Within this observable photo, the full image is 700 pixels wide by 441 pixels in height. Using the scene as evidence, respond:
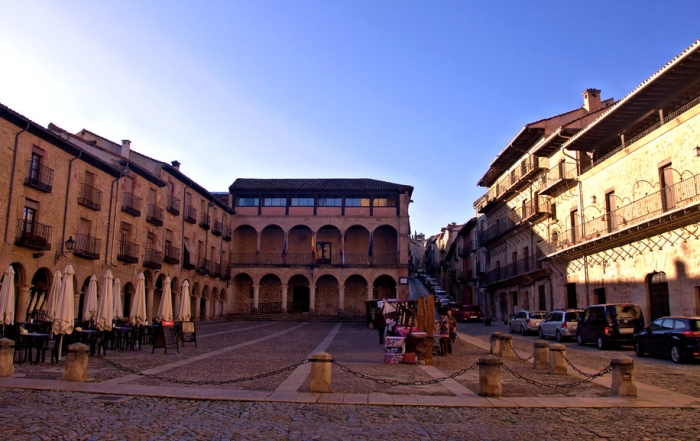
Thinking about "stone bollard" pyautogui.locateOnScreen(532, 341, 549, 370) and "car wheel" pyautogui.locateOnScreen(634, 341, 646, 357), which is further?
"car wheel" pyautogui.locateOnScreen(634, 341, 646, 357)

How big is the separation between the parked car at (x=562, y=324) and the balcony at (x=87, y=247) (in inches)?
806

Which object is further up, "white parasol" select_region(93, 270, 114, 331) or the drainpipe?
the drainpipe

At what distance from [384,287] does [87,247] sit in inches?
1106

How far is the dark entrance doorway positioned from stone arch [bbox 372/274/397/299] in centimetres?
595

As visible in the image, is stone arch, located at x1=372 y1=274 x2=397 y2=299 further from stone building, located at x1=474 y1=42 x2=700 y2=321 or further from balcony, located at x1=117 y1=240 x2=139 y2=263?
balcony, located at x1=117 y1=240 x2=139 y2=263

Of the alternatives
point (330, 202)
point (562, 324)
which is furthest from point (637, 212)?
point (330, 202)

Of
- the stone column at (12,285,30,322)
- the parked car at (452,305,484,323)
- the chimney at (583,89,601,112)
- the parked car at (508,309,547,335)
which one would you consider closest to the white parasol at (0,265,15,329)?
the stone column at (12,285,30,322)

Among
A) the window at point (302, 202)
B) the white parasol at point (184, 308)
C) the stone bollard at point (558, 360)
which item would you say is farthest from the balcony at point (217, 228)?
the stone bollard at point (558, 360)

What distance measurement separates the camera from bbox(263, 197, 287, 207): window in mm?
49000

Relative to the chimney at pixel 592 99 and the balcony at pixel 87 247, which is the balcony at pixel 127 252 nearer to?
the balcony at pixel 87 247

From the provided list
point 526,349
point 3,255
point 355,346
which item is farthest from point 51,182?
point 526,349

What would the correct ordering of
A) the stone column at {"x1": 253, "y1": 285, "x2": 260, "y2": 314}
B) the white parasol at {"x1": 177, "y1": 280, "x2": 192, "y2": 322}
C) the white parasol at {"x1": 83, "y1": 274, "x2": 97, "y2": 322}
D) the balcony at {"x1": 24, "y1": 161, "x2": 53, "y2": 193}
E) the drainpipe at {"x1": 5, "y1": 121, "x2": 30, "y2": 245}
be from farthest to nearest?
the stone column at {"x1": 253, "y1": 285, "x2": 260, "y2": 314} < the balcony at {"x1": 24, "y1": 161, "x2": 53, "y2": 193} < the drainpipe at {"x1": 5, "y1": 121, "x2": 30, "y2": 245} < the white parasol at {"x1": 177, "y1": 280, "x2": 192, "y2": 322} < the white parasol at {"x1": 83, "y1": 274, "x2": 97, "y2": 322}

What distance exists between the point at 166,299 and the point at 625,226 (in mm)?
17200

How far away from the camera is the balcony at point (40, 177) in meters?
22.8
